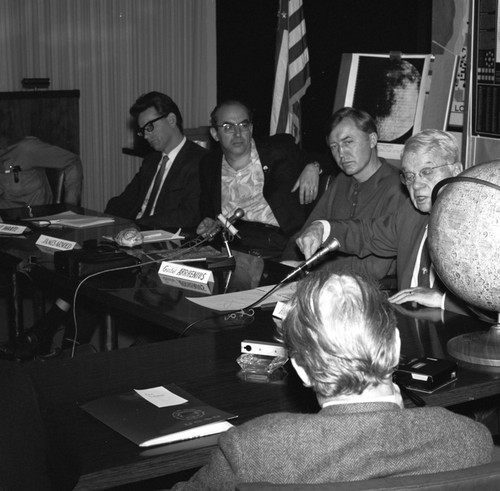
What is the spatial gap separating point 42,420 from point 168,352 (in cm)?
65

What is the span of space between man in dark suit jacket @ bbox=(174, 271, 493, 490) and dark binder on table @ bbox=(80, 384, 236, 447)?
0.24 m

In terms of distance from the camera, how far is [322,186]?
4.75 m

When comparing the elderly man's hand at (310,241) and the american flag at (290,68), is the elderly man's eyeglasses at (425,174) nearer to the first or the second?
the elderly man's hand at (310,241)

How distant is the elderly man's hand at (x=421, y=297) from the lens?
9.82 feet

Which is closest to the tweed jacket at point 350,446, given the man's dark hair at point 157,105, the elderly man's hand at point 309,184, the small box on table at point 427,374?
the small box on table at point 427,374

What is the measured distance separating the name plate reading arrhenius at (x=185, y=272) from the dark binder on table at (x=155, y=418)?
51.4 inches

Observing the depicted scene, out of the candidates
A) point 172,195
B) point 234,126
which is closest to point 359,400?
point 234,126

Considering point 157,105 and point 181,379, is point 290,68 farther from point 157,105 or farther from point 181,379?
point 181,379

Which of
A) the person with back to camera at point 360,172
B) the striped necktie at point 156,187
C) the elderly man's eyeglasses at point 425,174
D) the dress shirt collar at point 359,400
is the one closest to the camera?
the dress shirt collar at point 359,400

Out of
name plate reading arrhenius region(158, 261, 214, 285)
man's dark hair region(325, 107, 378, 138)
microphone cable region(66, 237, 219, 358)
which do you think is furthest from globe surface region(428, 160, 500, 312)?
man's dark hair region(325, 107, 378, 138)

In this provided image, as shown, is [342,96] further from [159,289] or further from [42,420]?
[42,420]

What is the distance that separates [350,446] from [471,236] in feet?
3.48

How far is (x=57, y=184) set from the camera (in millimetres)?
5527

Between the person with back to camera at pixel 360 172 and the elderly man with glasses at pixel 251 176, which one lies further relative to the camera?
the elderly man with glasses at pixel 251 176
